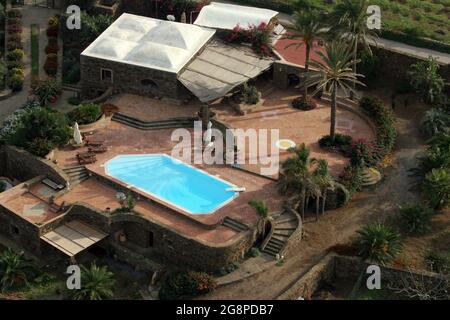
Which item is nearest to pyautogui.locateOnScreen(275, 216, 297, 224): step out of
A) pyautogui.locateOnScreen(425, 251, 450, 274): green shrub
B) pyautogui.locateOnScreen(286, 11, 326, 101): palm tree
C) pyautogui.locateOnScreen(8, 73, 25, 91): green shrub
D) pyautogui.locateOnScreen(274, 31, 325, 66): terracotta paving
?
pyautogui.locateOnScreen(425, 251, 450, 274): green shrub

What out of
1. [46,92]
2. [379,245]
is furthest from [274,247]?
[46,92]

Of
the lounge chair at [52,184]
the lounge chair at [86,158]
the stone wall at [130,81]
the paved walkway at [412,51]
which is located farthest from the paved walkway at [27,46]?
the paved walkway at [412,51]

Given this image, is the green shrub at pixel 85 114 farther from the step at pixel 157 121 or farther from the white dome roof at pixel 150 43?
the white dome roof at pixel 150 43

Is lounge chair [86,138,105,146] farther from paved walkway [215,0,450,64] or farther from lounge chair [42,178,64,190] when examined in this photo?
paved walkway [215,0,450,64]

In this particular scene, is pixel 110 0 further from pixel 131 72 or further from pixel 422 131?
pixel 422 131

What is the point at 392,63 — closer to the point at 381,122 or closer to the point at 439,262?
the point at 381,122

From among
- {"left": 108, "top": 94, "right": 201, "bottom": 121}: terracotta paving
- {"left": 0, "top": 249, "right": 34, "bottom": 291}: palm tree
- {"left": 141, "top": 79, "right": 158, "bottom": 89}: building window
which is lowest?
{"left": 0, "top": 249, "right": 34, "bottom": 291}: palm tree
